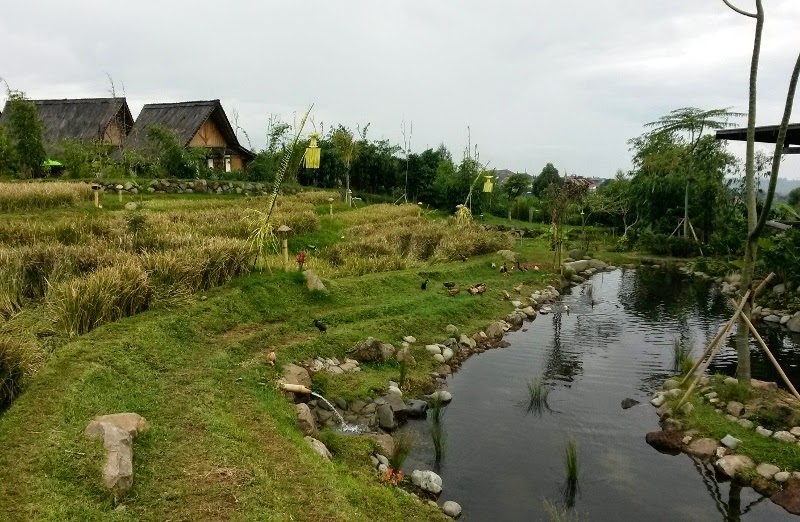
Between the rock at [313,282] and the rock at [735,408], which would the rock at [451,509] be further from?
the rock at [313,282]

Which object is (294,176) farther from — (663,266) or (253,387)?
(253,387)

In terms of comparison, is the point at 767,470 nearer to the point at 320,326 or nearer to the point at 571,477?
the point at 571,477

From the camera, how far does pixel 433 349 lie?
382 inches

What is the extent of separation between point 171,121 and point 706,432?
27503 mm

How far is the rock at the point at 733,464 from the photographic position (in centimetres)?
621

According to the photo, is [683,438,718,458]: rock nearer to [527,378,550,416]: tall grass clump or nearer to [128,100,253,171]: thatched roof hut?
[527,378,550,416]: tall grass clump

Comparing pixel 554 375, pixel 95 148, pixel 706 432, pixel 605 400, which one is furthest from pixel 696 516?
pixel 95 148

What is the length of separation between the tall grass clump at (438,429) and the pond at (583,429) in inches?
3.2

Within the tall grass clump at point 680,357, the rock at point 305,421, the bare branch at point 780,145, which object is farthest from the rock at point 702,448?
the rock at point 305,421

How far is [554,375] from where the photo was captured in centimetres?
951

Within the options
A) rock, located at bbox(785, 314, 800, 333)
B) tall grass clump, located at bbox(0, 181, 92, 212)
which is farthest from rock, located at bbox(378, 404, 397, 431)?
tall grass clump, located at bbox(0, 181, 92, 212)

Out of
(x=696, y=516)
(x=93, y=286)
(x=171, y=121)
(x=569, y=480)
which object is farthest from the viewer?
(x=171, y=121)

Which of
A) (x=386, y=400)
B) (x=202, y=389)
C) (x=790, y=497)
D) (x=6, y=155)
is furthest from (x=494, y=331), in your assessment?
(x=6, y=155)

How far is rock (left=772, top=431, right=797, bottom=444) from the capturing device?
6340 millimetres
